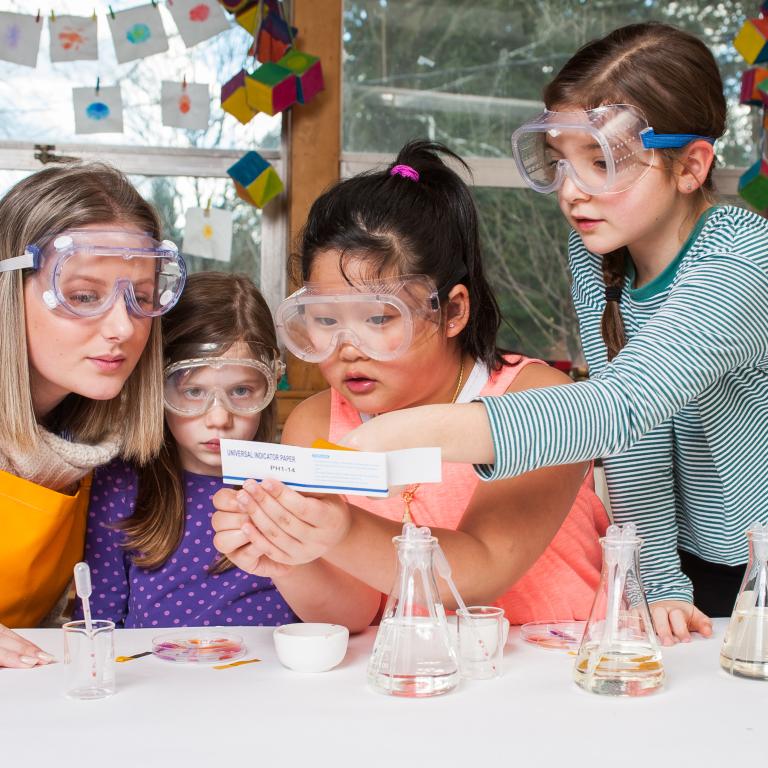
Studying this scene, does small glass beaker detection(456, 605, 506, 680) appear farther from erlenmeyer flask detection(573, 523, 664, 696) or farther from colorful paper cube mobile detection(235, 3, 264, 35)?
colorful paper cube mobile detection(235, 3, 264, 35)

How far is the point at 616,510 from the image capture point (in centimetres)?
164

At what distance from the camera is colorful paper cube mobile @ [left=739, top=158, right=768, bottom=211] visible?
3.75m

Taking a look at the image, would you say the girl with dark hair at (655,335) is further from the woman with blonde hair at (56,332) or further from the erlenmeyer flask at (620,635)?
the woman with blonde hair at (56,332)

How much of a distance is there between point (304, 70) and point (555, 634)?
2.64 meters

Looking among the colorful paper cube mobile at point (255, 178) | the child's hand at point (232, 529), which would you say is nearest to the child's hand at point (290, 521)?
the child's hand at point (232, 529)

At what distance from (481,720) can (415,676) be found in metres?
0.10

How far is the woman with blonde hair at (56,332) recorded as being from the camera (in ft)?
5.25

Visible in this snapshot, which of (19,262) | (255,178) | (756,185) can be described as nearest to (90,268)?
(19,262)

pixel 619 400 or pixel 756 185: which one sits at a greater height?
pixel 756 185

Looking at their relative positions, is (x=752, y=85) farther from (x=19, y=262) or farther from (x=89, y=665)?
(x=89, y=665)

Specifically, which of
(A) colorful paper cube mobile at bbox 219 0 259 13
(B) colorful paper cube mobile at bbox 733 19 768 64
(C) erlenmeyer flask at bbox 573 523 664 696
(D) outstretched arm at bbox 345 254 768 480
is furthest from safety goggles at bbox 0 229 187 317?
(B) colorful paper cube mobile at bbox 733 19 768 64

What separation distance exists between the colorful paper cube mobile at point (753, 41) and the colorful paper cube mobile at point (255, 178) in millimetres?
1829

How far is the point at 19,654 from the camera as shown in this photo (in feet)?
3.97

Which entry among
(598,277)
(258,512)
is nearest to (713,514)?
(598,277)
